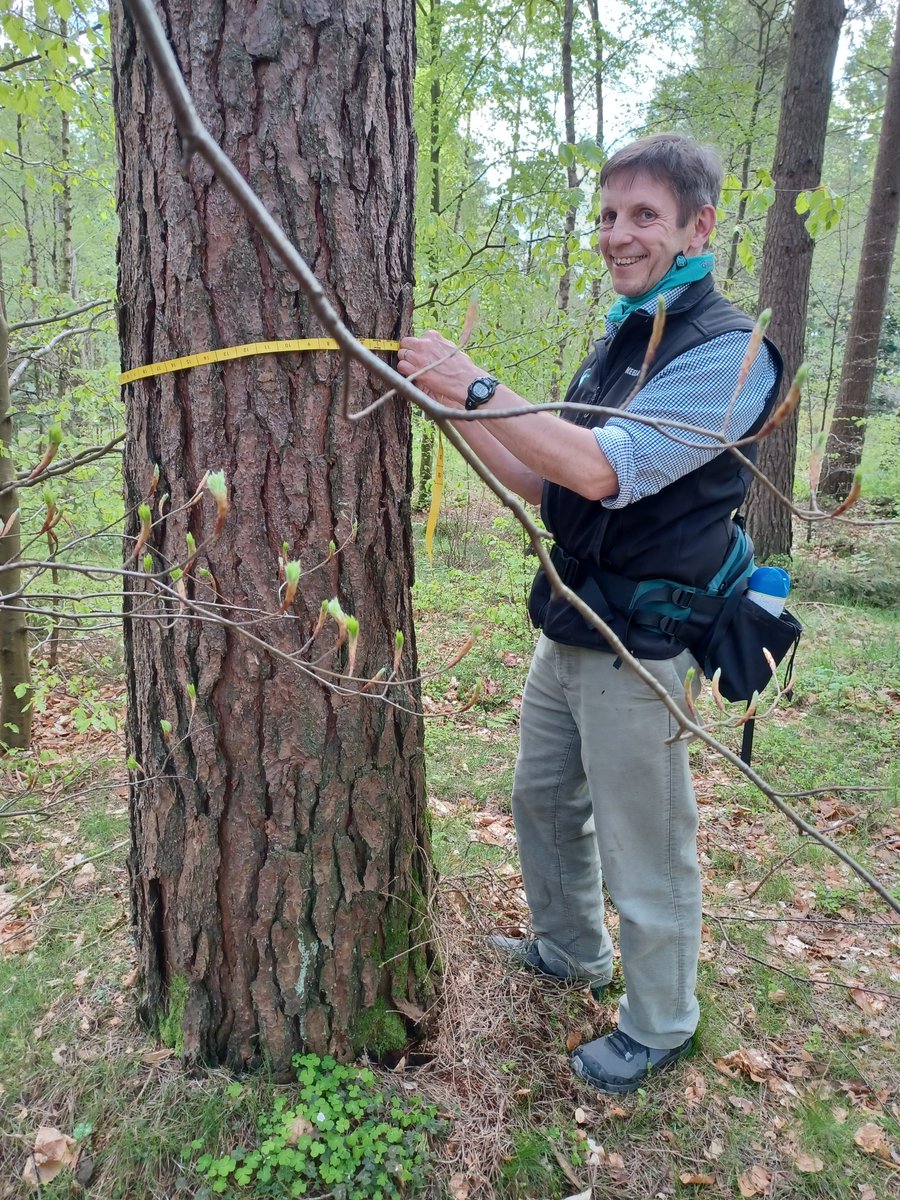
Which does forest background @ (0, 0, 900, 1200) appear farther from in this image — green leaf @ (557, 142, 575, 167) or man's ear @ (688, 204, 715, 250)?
man's ear @ (688, 204, 715, 250)

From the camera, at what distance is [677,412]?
159 cm

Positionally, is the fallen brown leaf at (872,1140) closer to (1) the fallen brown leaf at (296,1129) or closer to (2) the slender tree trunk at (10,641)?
(1) the fallen brown leaf at (296,1129)

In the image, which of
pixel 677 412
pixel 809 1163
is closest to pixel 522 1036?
pixel 809 1163

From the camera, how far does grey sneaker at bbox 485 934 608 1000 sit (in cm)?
232

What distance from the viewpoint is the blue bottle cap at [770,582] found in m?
1.85

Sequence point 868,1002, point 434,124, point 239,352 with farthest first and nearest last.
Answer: point 434,124 < point 868,1002 < point 239,352

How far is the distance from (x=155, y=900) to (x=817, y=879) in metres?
2.82

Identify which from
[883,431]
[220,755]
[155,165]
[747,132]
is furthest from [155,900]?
[883,431]

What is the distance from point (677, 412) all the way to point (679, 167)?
69 cm

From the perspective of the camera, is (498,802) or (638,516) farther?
(498,802)

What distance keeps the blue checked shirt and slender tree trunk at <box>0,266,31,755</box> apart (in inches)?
127

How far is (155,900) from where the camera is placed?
5.91 ft

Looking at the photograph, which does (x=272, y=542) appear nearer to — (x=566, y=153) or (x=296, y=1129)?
(x=296, y=1129)

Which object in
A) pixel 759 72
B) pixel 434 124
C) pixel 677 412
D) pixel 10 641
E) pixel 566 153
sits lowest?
pixel 10 641
